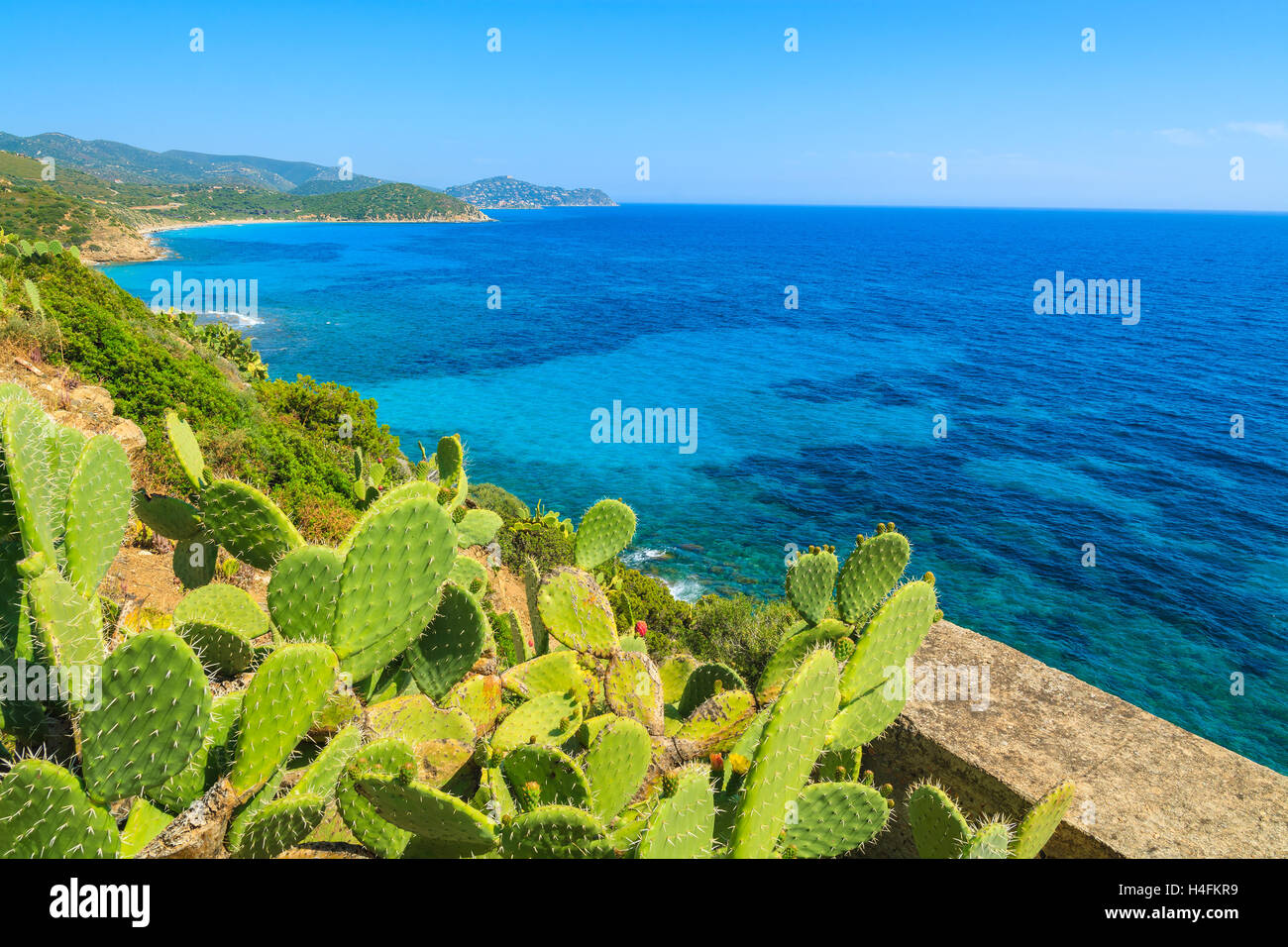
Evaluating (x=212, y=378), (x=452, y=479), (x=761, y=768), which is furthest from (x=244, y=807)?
(x=212, y=378)

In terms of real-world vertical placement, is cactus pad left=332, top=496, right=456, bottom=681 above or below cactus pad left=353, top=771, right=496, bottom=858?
above

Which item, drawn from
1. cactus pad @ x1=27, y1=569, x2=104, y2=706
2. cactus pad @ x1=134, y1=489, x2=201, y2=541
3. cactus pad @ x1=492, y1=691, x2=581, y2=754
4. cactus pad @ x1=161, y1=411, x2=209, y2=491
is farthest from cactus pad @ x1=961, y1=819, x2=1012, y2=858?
cactus pad @ x1=134, y1=489, x2=201, y2=541

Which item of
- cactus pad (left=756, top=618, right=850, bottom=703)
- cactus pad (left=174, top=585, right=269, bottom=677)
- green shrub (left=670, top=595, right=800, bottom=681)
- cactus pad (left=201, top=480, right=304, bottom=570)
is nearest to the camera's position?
cactus pad (left=174, top=585, right=269, bottom=677)

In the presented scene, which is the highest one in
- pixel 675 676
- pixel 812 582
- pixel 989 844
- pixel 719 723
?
pixel 812 582

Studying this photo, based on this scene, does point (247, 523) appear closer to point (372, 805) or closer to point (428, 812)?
point (372, 805)

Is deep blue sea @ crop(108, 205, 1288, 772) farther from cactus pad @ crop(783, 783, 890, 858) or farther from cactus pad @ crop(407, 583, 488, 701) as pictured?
cactus pad @ crop(783, 783, 890, 858)

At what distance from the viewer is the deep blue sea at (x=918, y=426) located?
1576 centimetres

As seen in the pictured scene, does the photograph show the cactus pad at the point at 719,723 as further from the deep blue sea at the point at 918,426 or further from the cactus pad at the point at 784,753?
the deep blue sea at the point at 918,426

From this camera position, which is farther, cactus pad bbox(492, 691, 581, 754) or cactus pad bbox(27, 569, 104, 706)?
cactus pad bbox(492, 691, 581, 754)

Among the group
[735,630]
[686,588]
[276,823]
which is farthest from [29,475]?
[686,588]

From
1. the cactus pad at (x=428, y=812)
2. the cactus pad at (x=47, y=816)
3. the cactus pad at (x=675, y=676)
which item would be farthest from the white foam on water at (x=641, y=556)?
the cactus pad at (x=47, y=816)

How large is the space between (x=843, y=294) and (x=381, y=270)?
42.5 meters

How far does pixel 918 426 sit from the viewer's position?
28.1m

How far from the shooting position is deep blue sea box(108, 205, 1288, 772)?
620 inches
